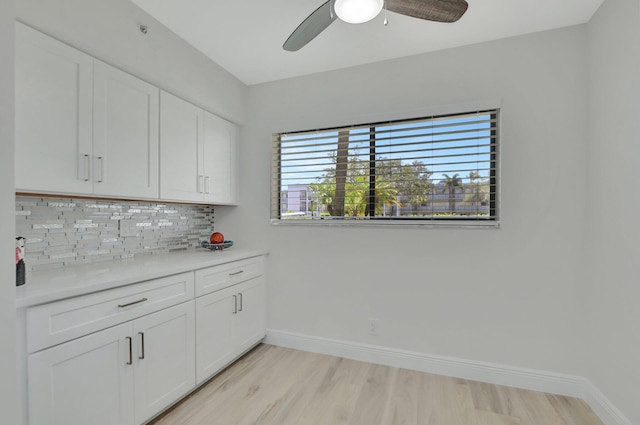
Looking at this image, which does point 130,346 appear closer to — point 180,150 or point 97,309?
point 97,309

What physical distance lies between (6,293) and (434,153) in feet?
8.19

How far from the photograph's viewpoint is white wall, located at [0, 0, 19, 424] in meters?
1.04

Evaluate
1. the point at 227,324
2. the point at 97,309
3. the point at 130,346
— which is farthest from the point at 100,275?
the point at 227,324

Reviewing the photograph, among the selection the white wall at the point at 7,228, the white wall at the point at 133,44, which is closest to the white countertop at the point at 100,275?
the white wall at the point at 7,228

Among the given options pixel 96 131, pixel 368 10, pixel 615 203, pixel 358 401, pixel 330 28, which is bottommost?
pixel 358 401

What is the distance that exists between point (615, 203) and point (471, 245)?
2.71 ft

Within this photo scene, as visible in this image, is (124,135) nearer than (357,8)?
No

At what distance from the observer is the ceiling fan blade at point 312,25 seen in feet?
4.88

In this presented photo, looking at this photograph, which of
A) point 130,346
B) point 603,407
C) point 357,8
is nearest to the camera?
point 357,8

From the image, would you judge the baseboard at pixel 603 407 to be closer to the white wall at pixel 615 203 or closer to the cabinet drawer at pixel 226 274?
the white wall at pixel 615 203

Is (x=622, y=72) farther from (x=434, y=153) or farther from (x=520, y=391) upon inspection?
(x=520, y=391)

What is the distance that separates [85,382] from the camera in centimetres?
142

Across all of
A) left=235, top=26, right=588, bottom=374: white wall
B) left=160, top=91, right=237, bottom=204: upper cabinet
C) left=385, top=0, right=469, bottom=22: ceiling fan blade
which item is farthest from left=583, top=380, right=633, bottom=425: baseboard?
left=160, top=91, right=237, bottom=204: upper cabinet

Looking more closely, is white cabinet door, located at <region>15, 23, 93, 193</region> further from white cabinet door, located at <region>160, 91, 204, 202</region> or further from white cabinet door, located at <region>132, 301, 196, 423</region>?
white cabinet door, located at <region>132, 301, 196, 423</region>
